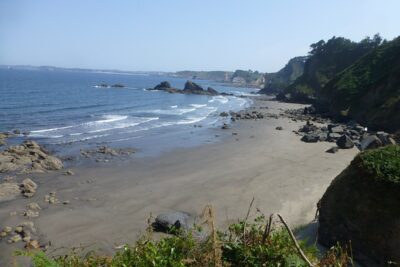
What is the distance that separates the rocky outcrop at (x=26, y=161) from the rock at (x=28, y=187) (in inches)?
133

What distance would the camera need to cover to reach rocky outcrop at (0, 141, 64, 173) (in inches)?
963

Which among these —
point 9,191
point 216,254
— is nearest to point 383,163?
point 216,254

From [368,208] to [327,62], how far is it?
8993cm

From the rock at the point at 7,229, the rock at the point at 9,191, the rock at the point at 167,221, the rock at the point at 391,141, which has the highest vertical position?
the rock at the point at 391,141

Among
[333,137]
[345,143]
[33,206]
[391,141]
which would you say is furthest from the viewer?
[333,137]

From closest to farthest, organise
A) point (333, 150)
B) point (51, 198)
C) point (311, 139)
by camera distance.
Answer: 1. point (51, 198)
2. point (333, 150)
3. point (311, 139)

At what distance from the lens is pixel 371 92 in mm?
48219

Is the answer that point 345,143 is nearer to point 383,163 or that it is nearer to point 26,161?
point 383,163

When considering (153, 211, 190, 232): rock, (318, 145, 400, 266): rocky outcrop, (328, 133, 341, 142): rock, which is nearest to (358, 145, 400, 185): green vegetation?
(318, 145, 400, 266): rocky outcrop

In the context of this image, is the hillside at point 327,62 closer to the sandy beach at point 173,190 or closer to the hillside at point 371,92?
the hillside at point 371,92

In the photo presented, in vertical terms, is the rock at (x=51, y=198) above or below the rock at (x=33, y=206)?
below

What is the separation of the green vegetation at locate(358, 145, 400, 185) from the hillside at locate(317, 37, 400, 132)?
28.7 meters

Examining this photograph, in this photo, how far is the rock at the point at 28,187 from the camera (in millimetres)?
19736

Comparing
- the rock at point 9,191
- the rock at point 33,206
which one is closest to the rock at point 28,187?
the rock at point 9,191
